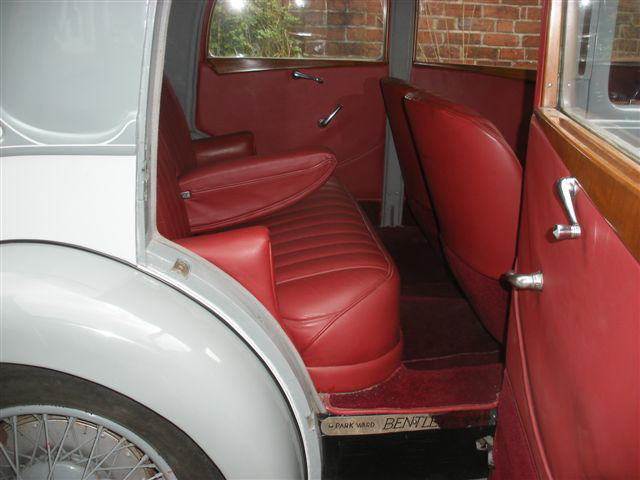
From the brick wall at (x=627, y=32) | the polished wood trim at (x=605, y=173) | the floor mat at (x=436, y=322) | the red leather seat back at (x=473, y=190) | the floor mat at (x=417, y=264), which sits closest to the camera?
the polished wood trim at (x=605, y=173)

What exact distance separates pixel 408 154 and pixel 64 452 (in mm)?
1509

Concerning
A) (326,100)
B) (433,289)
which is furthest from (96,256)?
(326,100)

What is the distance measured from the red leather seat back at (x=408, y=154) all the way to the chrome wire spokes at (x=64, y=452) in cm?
129

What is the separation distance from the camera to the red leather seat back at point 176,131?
5.99ft

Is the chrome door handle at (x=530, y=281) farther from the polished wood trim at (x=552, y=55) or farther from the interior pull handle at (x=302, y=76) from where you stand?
the interior pull handle at (x=302, y=76)

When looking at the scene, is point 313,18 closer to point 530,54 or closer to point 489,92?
point 489,92

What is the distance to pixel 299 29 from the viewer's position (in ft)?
8.19

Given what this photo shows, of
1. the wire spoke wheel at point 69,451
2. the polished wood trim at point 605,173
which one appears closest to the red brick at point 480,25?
the polished wood trim at point 605,173

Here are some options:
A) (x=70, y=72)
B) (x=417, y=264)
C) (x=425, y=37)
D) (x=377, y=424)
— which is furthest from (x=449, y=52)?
(x=70, y=72)

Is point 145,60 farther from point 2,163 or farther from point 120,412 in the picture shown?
point 120,412

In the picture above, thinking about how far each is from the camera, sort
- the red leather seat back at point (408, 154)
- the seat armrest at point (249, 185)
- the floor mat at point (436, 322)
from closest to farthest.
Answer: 1. the floor mat at point (436, 322)
2. the seat armrest at point (249, 185)
3. the red leather seat back at point (408, 154)

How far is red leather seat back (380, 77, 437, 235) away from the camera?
6.31ft

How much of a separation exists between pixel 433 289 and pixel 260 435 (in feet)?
3.87

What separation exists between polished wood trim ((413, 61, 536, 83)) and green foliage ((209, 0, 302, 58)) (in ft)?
1.92
